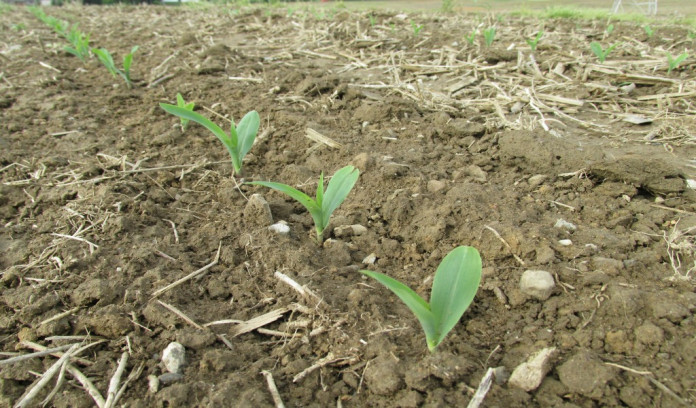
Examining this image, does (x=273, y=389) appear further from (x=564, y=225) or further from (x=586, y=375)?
(x=564, y=225)

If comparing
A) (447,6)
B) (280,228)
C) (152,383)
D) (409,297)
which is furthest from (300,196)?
(447,6)

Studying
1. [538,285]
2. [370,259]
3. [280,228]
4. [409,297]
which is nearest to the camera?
[409,297]

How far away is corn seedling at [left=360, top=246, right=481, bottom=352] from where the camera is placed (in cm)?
98

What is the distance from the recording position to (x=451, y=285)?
103 cm

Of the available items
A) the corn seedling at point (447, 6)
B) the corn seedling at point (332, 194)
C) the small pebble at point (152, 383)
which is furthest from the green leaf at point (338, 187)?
the corn seedling at point (447, 6)

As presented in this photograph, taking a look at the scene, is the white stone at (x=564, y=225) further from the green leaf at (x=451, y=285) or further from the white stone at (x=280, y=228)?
the white stone at (x=280, y=228)

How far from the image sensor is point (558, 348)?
3.65 ft

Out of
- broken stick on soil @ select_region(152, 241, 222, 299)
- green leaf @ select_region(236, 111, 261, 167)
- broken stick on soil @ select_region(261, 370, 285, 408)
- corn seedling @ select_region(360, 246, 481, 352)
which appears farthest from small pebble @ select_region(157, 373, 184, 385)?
green leaf @ select_region(236, 111, 261, 167)

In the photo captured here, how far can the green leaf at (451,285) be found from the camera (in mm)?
994

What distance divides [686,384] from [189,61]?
3.86m

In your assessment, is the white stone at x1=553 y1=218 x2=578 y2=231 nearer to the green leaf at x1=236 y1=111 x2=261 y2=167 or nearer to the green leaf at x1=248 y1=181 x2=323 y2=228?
the green leaf at x1=248 y1=181 x2=323 y2=228

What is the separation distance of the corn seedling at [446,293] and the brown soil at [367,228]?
0.11 metres

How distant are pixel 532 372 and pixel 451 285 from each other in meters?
0.29

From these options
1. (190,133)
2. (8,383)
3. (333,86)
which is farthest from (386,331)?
(333,86)
